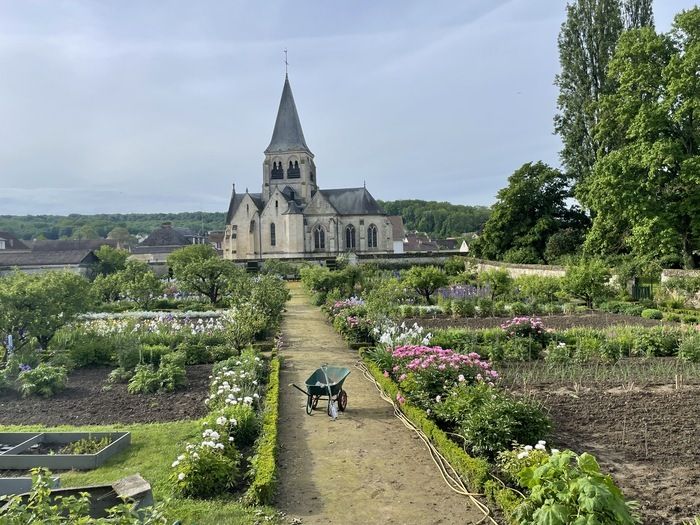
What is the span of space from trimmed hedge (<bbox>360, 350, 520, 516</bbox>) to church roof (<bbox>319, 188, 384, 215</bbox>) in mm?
46979

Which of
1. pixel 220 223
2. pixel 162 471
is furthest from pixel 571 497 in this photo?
pixel 220 223

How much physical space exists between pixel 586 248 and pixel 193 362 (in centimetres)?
2133

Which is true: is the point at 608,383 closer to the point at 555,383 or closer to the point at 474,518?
the point at 555,383

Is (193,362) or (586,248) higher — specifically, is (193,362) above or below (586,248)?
below

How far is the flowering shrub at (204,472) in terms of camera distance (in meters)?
5.38

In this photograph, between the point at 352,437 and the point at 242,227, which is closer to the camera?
the point at 352,437

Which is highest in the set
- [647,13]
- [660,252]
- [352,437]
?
[647,13]

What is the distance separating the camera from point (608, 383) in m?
9.27

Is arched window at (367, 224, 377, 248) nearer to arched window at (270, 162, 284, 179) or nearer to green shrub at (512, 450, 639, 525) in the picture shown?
arched window at (270, 162, 284, 179)

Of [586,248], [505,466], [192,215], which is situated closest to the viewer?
[505,466]

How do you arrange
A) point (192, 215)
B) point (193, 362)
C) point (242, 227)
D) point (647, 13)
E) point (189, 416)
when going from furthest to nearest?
point (192, 215) → point (242, 227) → point (647, 13) → point (193, 362) → point (189, 416)

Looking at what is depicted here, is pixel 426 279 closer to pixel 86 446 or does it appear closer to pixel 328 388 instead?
pixel 328 388

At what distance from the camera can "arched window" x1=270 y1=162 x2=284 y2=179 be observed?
57.6 m

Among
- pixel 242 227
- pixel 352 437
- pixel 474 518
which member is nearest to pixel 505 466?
pixel 474 518
